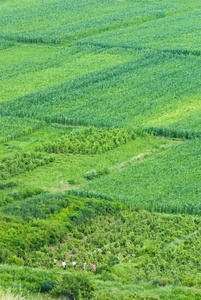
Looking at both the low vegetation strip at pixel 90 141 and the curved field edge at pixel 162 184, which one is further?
the low vegetation strip at pixel 90 141

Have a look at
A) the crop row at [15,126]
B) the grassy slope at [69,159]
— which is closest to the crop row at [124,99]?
the crop row at [15,126]

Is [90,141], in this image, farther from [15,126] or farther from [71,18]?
[71,18]

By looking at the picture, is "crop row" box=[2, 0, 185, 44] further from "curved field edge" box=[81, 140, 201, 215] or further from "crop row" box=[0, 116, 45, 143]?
"curved field edge" box=[81, 140, 201, 215]

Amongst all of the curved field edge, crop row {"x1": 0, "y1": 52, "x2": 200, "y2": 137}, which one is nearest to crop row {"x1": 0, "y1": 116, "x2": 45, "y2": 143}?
crop row {"x1": 0, "y1": 52, "x2": 200, "y2": 137}

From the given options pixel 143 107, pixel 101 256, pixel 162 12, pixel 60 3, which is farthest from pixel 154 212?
pixel 60 3

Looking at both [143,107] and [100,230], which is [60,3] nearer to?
[143,107]

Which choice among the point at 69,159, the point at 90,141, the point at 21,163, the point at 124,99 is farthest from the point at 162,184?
the point at 124,99

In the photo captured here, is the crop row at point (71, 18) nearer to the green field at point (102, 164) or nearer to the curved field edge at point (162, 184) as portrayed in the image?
the green field at point (102, 164)

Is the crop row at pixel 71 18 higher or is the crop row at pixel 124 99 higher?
the crop row at pixel 71 18
